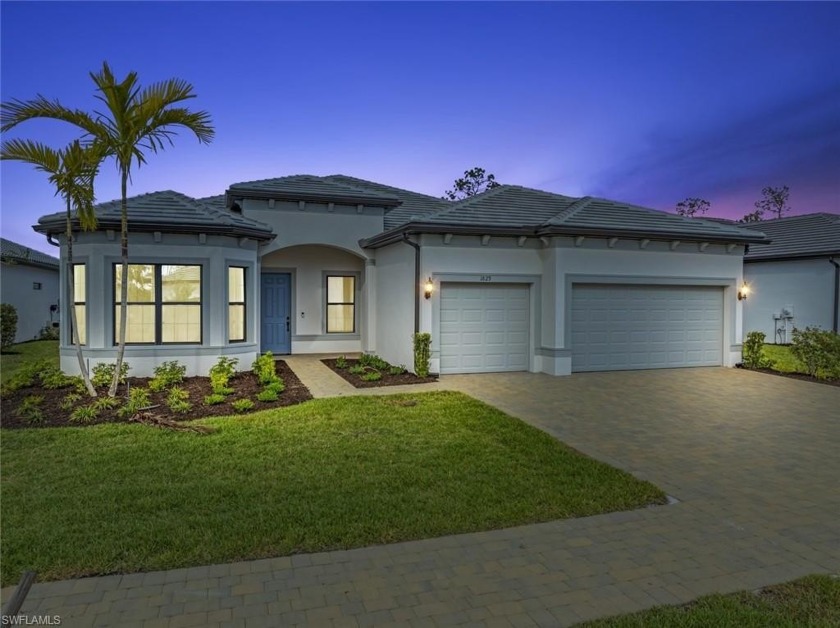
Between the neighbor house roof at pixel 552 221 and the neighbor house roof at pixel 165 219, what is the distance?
372 cm

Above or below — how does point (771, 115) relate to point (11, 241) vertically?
above

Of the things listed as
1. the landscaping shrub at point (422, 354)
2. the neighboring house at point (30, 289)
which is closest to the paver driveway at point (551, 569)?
A: the landscaping shrub at point (422, 354)

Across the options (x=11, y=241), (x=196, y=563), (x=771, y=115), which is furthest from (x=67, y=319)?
(x=771, y=115)

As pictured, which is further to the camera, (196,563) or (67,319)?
(67,319)

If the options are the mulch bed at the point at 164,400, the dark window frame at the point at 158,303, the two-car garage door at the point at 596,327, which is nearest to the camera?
the mulch bed at the point at 164,400

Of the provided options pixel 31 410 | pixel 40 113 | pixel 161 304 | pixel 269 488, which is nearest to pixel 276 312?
pixel 161 304

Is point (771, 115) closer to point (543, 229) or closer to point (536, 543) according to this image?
point (543, 229)

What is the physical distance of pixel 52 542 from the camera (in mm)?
3850

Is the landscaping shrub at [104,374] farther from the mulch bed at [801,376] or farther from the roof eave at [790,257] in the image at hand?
the roof eave at [790,257]

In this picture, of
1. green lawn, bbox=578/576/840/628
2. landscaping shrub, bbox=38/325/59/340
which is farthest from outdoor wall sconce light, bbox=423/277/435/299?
landscaping shrub, bbox=38/325/59/340

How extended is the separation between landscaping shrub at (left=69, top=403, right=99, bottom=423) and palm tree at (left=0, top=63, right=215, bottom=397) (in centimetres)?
348

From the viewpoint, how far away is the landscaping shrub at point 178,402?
8250 millimetres

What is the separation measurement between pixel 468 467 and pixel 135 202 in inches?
398

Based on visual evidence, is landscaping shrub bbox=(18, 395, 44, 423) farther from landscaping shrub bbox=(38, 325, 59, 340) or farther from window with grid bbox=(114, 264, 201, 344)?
landscaping shrub bbox=(38, 325, 59, 340)
